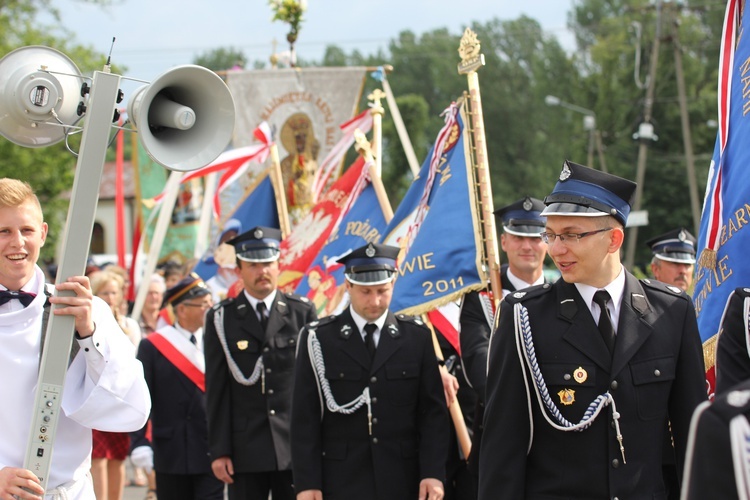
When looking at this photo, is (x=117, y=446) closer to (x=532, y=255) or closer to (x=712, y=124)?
(x=532, y=255)

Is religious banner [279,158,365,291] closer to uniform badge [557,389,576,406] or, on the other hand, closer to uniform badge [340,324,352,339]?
uniform badge [340,324,352,339]

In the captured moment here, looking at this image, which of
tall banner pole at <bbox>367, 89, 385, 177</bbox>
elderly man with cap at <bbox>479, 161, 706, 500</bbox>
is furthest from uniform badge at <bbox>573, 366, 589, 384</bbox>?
tall banner pole at <bbox>367, 89, 385, 177</bbox>

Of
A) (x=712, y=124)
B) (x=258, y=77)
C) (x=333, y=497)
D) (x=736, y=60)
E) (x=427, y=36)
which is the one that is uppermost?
(x=427, y=36)

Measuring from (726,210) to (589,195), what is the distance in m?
1.19

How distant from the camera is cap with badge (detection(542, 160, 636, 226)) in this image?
12.3 feet

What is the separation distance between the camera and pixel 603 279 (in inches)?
148

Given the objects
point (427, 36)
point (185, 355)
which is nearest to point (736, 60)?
point (185, 355)

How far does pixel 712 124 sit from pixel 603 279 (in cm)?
3611

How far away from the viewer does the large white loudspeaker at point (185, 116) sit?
3.41 metres

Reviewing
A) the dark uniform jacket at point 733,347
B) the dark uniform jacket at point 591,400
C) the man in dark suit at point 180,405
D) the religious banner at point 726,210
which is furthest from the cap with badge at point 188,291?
the dark uniform jacket at point 733,347

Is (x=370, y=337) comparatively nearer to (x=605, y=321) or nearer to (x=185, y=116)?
(x=605, y=321)

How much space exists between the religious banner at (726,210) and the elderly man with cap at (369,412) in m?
1.53

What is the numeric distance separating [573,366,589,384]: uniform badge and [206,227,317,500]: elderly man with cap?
3.23 meters

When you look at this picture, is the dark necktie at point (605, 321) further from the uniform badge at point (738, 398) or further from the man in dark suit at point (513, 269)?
the man in dark suit at point (513, 269)
